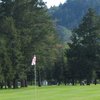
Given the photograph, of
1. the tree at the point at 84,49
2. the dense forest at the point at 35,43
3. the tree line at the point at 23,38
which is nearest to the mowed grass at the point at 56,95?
the tree line at the point at 23,38

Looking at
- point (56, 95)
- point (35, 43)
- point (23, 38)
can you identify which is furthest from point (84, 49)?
point (56, 95)

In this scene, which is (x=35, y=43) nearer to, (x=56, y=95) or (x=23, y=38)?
(x=23, y=38)

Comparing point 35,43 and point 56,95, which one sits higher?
point 35,43

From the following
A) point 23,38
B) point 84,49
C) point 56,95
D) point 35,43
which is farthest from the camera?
point 84,49

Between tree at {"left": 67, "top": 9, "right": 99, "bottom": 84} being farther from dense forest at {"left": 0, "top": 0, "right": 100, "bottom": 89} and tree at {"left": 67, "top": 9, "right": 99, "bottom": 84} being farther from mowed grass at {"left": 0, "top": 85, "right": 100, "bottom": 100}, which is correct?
mowed grass at {"left": 0, "top": 85, "right": 100, "bottom": 100}

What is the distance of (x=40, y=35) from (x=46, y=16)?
20.0 ft

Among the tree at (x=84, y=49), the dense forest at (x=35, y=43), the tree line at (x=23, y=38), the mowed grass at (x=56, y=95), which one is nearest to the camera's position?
the mowed grass at (x=56, y=95)

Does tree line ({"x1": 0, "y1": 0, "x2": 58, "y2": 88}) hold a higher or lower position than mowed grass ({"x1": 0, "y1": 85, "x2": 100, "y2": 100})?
higher

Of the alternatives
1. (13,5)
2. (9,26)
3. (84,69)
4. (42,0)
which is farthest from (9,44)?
(84,69)

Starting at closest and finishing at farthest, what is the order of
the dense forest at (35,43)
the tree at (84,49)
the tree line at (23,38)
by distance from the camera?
the tree line at (23,38) < the dense forest at (35,43) < the tree at (84,49)

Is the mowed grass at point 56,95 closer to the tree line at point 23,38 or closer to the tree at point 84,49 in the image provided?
the tree line at point 23,38

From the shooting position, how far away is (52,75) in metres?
126

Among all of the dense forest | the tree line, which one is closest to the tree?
the dense forest

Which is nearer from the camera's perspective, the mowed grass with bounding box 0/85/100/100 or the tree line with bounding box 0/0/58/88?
the mowed grass with bounding box 0/85/100/100
